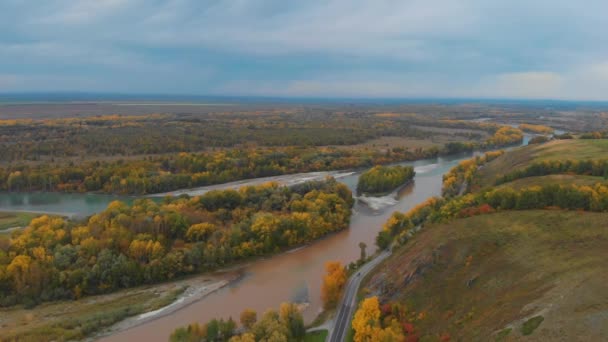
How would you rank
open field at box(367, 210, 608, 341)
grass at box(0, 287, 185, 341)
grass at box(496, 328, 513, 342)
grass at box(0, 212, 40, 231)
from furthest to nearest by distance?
grass at box(0, 212, 40, 231) < grass at box(0, 287, 185, 341) < open field at box(367, 210, 608, 341) < grass at box(496, 328, 513, 342)

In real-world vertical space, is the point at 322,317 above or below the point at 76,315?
below

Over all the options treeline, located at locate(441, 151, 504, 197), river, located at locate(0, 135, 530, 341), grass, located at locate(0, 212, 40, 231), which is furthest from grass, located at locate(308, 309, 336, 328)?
grass, located at locate(0, 212, 40, 231)

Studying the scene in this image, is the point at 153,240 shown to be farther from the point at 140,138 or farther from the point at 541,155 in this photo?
the point at 140,138

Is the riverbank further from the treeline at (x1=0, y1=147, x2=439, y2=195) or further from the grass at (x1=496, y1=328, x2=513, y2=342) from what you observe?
the treeline at (x1=0, y1=147, x2=439, y2=195)

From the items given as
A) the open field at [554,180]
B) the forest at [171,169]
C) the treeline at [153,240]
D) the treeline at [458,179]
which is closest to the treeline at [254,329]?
the treeline at [153,240]

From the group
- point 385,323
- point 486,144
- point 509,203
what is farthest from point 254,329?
point 486,144

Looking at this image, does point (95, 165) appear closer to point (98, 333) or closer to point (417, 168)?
point (98, 333)
